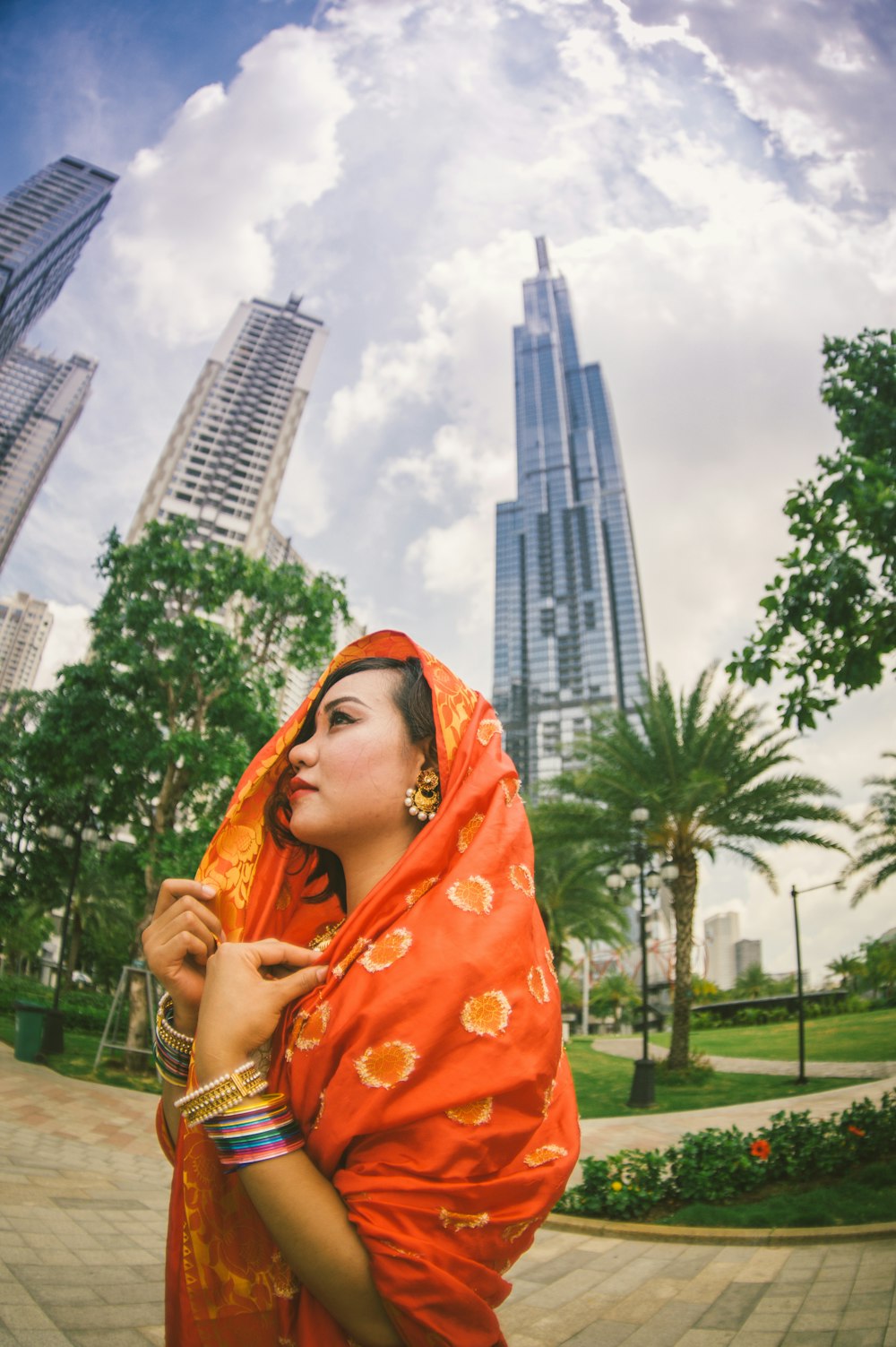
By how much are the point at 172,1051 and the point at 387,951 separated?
568mm

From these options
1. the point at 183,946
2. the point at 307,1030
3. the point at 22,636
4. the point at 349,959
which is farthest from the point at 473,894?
the point at 22,636

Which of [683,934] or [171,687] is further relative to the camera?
[683,934]

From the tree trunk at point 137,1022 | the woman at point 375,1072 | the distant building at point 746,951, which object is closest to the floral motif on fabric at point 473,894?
the woman at point 375,1072

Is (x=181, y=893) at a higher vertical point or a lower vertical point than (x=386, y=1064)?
higher

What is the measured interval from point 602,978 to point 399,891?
53.6 metres

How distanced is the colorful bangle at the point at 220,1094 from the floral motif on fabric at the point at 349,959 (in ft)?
0.58

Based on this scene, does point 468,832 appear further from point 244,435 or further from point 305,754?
point 244,435

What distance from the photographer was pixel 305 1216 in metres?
0.93

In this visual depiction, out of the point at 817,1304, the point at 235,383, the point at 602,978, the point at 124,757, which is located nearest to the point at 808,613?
the point at 817,1304

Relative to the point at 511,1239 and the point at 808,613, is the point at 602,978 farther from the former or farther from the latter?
the point at 511,1239

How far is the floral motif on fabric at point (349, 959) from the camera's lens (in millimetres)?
1092

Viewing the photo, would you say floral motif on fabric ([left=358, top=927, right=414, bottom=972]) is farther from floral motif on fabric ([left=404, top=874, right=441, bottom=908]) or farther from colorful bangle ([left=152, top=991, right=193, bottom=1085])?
colorful bangle ([left=152, top=991, right=193, bottom=1085])

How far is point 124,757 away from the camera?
12156mm

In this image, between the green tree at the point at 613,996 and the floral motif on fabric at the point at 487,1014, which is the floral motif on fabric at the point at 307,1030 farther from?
the green tree at the point at 613,996
